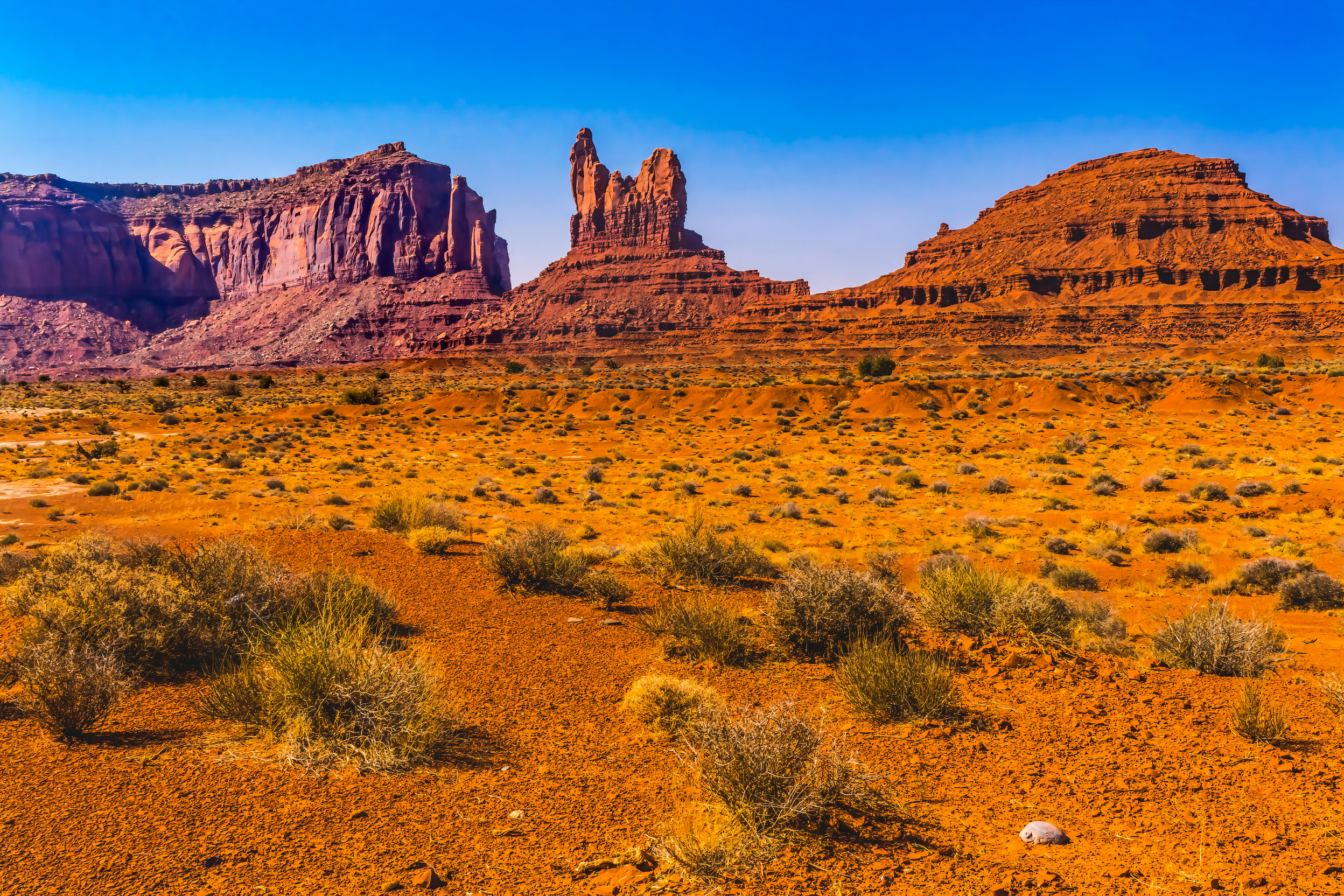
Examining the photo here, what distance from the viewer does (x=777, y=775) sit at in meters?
4.25

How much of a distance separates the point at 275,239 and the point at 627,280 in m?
80.7

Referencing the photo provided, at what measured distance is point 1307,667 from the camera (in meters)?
7.58

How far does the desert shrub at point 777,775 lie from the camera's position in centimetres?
420

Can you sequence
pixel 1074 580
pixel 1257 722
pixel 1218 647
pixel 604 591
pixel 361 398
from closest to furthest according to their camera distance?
pixel 1257 722
pixel 1218 647
pixel 604 591
pixel 1074 580
pixel 361 398

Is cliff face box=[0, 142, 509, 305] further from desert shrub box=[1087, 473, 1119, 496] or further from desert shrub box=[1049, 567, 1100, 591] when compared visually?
desert shrub box=[1049, 567, 1100, 591]

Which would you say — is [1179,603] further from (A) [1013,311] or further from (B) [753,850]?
(A) [1013,311]

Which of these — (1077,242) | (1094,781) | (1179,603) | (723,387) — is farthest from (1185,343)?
(1094,781)

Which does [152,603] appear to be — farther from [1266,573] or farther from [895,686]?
[1266,573]

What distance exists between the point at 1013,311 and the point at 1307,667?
11246 centimetres

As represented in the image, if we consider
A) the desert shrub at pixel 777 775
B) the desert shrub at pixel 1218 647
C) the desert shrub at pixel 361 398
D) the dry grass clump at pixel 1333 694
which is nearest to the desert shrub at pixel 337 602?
the desert shrub at pixel 777 775

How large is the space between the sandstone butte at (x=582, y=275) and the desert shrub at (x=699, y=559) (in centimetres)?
9643

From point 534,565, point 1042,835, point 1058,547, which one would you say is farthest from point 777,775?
point 1058,547

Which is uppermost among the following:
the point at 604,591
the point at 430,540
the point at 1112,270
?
the point at 1112,270

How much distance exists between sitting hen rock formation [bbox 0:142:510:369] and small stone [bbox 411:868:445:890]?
13714 centimetres
